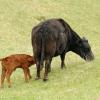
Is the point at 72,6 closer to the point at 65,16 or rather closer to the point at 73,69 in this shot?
the point at 65,16

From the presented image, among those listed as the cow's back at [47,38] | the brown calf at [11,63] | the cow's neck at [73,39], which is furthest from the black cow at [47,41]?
the cow's neck at [73,39]

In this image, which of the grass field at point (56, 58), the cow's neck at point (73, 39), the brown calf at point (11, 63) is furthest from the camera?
the cow's neck at point (73, 39)

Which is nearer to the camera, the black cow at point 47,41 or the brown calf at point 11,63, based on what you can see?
the brown calf at point 11,63

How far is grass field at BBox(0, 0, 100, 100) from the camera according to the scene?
13305 millimetres

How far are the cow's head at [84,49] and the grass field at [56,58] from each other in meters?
0.40

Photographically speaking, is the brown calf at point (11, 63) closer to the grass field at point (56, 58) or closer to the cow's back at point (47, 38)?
the grass field at point (56, 58)

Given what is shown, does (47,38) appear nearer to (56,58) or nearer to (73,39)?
(73,39)

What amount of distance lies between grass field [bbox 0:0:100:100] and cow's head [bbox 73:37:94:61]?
40 centimetres

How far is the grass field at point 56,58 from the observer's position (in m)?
13.3

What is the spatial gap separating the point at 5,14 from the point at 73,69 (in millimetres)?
15917

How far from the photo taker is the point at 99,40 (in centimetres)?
3088

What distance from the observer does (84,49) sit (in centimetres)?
1856

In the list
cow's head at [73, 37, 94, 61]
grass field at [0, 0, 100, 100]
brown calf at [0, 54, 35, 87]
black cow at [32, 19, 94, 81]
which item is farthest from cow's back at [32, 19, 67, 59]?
cow's head at [73, 37, 94, 61]

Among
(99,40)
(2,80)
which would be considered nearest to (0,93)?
(2,80)
